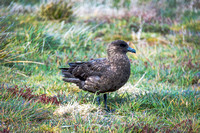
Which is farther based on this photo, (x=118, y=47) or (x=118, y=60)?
(x=118, y=47)

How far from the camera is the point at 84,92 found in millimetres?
4812

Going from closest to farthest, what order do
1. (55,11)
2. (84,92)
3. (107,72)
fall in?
(107,72) < (84,92) < (55,11)

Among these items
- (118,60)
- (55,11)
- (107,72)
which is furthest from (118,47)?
(55,11)

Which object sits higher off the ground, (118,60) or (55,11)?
(55,11)

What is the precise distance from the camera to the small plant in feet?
29.2

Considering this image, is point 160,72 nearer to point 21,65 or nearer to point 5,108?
point 21,65

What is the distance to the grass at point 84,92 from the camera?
343 centimetres

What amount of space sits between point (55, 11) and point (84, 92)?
199 inches

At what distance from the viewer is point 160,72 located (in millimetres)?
5895

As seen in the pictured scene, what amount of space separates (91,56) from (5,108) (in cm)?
344

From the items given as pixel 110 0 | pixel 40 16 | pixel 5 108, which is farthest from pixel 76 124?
pixel 110 0

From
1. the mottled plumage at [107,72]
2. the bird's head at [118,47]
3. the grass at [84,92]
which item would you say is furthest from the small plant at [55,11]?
the bird's head at [118,47]

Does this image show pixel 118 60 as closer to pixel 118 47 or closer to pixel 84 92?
pixel 118 47

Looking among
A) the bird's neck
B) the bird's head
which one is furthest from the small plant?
the bird's neck
